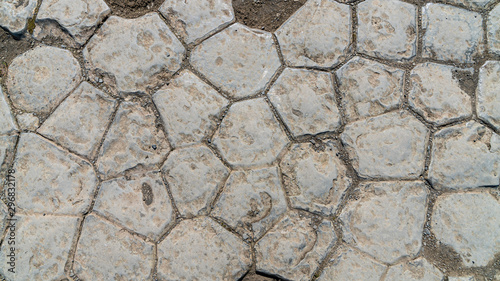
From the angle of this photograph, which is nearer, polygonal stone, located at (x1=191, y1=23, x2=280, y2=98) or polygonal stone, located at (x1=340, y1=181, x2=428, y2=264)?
polygonal stone, located at (x1=340, y1=181, x2=428, y2=264)

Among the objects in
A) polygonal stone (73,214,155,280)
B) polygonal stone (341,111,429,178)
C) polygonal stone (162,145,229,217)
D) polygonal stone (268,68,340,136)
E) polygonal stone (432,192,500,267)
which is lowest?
polygonal stone (73,214,155,280)

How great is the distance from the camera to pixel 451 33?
213cm

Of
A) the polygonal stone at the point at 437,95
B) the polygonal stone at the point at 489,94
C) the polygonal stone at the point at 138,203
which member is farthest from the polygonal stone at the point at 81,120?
the polygonal stone at the point at 489,94

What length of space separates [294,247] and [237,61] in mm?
1071

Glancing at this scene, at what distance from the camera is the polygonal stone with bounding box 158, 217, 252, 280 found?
6.33 ft

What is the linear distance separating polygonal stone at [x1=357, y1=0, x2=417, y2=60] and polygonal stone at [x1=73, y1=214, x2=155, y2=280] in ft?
5.45

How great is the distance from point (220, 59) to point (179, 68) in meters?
0.24

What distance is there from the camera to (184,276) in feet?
6.33

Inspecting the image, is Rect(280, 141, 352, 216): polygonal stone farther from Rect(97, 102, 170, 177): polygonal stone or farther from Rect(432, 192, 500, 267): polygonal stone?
Rect(97, 102, 170, 177): polygonal stone

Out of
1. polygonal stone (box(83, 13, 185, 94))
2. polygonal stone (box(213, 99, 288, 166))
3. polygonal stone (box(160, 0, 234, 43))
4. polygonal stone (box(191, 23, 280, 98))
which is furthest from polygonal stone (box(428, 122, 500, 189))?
polygonal stone (box(83, 13, 185, 94))

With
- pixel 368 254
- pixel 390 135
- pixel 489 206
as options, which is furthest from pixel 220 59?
pixel 489 206

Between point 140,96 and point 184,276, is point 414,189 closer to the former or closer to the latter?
point 184,276

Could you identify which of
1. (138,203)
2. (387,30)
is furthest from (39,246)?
(387,30)

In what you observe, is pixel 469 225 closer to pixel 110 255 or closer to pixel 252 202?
pixel 252 202
